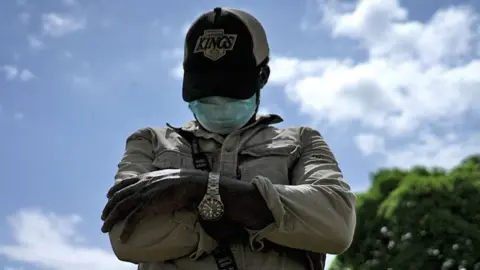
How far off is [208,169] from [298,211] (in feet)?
1.48

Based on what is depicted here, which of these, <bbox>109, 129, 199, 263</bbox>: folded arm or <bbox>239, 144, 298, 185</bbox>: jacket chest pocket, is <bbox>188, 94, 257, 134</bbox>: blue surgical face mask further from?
<bbox>109, 129, 199, 263</bbox>: folded arm

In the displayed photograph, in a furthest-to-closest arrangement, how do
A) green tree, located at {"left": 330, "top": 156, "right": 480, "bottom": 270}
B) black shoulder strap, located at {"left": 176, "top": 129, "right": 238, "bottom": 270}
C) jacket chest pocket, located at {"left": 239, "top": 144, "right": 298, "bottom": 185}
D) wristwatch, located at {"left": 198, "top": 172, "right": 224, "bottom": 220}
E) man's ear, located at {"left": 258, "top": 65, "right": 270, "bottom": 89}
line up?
1. green tree, located at {"left": 330, "top": 156, "right": 480, "bottom": 270}
2. man's ear, located at {"left": 258, "top": 65, "right": 270, "bottom": 89}
3. jacket chest pocket, located at {"left": 239, "top": 144, "right": 298, "bottom": 185}
4. black shoulder strap, located at {"left": 176, "top": 129, "right": 238, "bottom": 270}
5. wristwatch, located at {"left": 198, "top": 172, "right": 224, "bottom": 220}

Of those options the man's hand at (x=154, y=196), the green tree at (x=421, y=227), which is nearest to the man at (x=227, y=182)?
the man's hand at (x=154, y=196)

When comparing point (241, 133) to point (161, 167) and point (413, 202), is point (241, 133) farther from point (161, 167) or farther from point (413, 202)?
point (413, 202)

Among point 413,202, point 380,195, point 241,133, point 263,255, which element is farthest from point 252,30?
point 380,195

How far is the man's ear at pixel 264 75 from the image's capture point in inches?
127

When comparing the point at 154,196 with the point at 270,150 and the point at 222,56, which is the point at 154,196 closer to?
the point at 270,150

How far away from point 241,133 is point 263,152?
131 millimetres

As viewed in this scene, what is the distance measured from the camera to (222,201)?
2.74m

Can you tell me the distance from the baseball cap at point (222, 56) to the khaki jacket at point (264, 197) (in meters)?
0.18

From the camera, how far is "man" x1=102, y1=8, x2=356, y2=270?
109 inches

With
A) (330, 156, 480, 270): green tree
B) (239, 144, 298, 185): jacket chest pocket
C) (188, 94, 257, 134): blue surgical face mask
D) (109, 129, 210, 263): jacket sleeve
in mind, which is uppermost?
(188, 94, 257, 134): blue surgical face mask

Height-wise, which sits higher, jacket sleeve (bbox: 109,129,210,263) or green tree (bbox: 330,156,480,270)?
jacket sleeve (bbox: 109,129,210,263)

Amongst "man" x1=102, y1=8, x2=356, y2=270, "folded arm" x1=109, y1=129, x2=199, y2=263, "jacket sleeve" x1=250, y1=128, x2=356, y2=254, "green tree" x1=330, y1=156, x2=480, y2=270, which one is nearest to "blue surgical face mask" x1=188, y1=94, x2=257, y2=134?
"man" x1=102, y1=8, x2=356, y2=270
